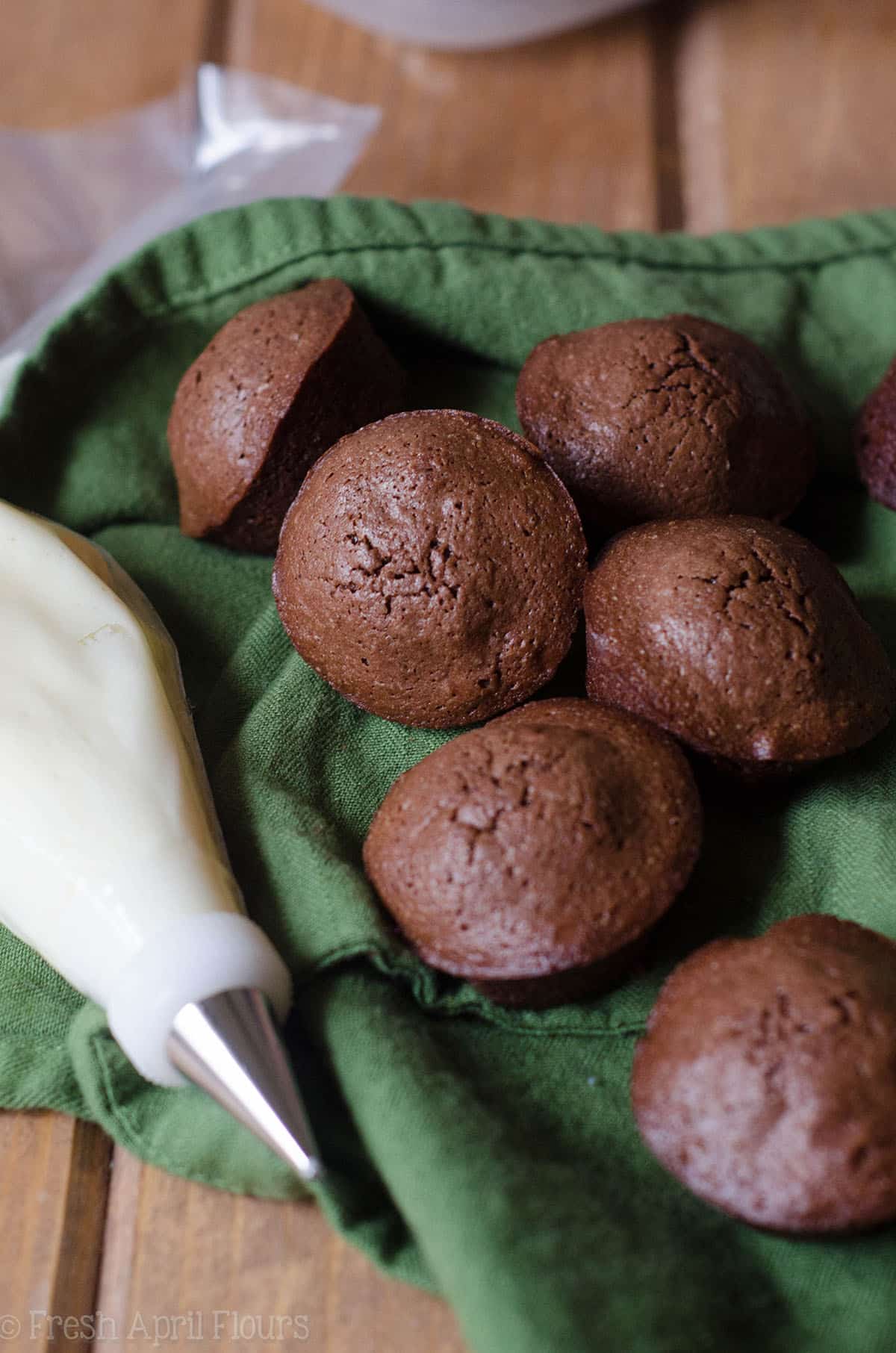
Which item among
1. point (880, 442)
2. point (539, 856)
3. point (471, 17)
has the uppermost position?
point (471, 17)

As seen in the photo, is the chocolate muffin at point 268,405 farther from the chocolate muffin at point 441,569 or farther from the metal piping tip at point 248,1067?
the metal piping tip at point 248,1067

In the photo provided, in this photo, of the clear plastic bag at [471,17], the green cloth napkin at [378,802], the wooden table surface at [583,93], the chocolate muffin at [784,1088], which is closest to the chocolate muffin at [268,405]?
the green cloth napkin at [378,802]

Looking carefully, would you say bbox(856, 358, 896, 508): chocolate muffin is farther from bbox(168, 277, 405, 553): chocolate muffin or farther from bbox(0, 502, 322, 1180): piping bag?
bbox(0, 502, 322, 1180): piping bag

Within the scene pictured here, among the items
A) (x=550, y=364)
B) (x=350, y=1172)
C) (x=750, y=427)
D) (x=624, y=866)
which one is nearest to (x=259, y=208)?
(x=550, y=364)

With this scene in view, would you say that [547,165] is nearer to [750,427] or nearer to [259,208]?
[259,208]

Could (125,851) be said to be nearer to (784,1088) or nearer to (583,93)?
(784,1088)

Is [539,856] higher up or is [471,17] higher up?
[471,17]

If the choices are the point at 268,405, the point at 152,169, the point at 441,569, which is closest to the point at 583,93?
the point at 152,169
